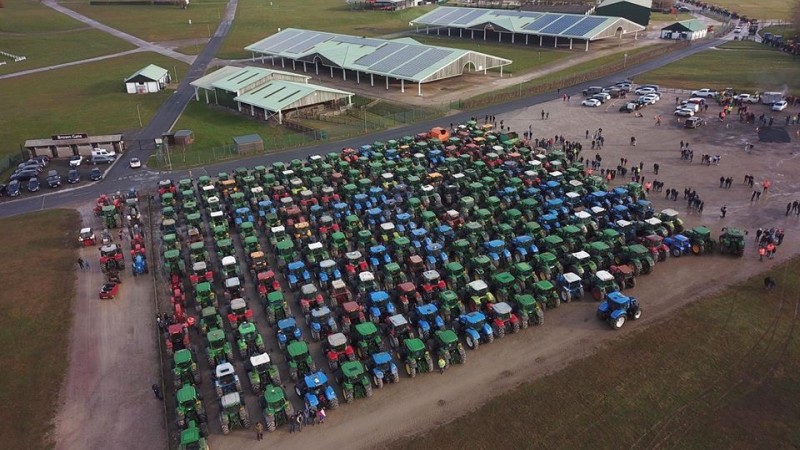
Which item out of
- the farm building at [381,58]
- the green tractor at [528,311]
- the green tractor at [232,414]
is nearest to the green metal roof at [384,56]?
the farm building at [381,58]

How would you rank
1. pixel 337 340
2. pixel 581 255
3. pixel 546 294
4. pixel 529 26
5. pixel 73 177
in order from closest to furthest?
pixel 337 340, pixel 546 294, pixel 581 255, pixel 73 177, pixel 529 26

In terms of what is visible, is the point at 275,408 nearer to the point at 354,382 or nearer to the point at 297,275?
the point at 354,382

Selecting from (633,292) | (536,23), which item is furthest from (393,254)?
(536,23)

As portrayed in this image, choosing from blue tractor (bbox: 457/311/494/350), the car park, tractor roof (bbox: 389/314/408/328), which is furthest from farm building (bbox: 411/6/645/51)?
tractor roof (bbox: 389/314/408/328)

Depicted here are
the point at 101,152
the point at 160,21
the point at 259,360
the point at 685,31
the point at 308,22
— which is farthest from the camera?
the point at 160,21

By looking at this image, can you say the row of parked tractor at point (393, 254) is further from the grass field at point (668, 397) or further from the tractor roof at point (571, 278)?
the grass field at point (668, 397)

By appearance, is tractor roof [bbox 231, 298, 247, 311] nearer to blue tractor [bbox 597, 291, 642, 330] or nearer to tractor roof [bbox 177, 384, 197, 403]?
tractor roof [bbox 177, 384, 197, 403]

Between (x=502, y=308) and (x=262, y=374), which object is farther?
(x=502, y=308)
